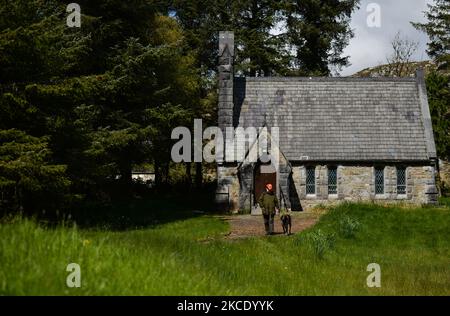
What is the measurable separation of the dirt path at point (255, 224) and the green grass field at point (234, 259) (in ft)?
2.58

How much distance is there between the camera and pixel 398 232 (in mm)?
18062

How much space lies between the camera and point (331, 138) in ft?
97.1

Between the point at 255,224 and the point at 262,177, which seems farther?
the point at 262,177

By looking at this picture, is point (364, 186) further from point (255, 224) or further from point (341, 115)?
point (255, 224)

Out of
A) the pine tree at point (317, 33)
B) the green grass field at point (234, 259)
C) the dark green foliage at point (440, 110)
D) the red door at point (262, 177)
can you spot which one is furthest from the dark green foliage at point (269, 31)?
the green grass field at point (234, 259)

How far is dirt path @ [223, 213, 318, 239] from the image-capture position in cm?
1875

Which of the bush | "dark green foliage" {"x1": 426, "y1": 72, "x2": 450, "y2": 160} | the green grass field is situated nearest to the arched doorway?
the green grass field

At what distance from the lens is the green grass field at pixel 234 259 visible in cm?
594

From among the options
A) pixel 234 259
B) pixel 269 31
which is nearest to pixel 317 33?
pixel 269 31

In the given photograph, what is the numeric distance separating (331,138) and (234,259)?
19.9m

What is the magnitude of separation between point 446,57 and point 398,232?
1269 inches

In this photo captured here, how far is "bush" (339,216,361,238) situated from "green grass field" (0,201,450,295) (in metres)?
0.04

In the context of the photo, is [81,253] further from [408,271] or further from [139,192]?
[139,192]

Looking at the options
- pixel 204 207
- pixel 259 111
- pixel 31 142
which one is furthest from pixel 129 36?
pixel 31 142
